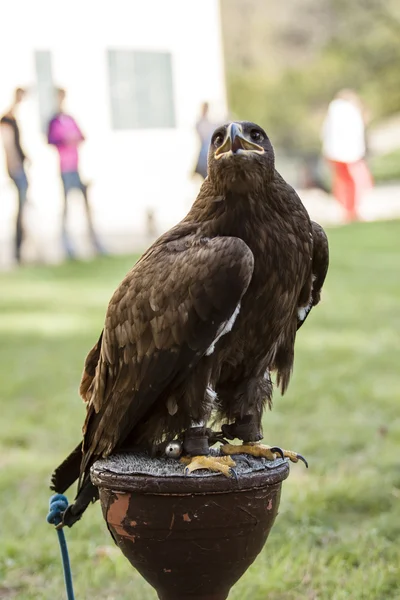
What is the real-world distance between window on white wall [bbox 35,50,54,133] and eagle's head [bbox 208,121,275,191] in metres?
13.3

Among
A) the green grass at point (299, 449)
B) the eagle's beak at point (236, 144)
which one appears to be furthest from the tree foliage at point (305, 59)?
the eagle's beak at point (236, 144)

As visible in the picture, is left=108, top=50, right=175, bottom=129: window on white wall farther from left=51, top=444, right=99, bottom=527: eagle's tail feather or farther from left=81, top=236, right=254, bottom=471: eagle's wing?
left=81, top=236, right=254, bottom=471: eagle's wing

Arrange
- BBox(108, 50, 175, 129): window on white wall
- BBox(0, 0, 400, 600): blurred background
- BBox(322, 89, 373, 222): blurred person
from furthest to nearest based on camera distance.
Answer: BBox(322, 89, 373, 222): blurred person < BBox(108, 50, 175, 129): window on white wall < BBox(0, 0, 400, 600): blurred background

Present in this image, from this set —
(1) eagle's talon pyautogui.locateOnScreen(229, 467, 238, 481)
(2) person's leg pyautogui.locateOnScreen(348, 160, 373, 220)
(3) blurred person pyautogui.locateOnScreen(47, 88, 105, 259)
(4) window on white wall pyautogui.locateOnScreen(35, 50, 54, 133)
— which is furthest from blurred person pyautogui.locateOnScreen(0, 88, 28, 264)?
(1) eagle's talon pyautogui.locateOnScreen(229, 467, 238, 481)

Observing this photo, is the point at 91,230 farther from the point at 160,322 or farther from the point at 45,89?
the point at 160,322

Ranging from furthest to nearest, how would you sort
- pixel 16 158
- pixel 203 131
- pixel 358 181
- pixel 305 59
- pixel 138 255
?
1. pixel 305 59
2. pixel 358 181
3. pixel 203 131
4. pixel 138 255
5. pixel 16 158

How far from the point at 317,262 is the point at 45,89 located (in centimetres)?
1328

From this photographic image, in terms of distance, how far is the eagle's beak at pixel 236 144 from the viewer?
2.73 m

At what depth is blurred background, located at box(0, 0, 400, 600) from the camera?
4219 millimetres

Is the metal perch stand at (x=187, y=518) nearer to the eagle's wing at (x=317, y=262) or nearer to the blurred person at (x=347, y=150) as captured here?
the eagle's wing at (x=317, y=262)

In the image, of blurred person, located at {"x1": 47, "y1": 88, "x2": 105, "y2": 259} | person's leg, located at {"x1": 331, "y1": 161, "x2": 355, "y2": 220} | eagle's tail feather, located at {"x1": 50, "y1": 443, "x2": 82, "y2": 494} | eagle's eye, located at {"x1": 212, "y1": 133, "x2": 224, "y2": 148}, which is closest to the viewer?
eagle's eye, located at {"x1": 212, "y1": 133, "x2": 224, "y2": 148}

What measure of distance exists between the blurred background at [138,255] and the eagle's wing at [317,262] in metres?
1.16

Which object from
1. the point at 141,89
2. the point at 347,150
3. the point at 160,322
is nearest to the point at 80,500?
the point at 160,322

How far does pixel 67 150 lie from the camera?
15016mm
